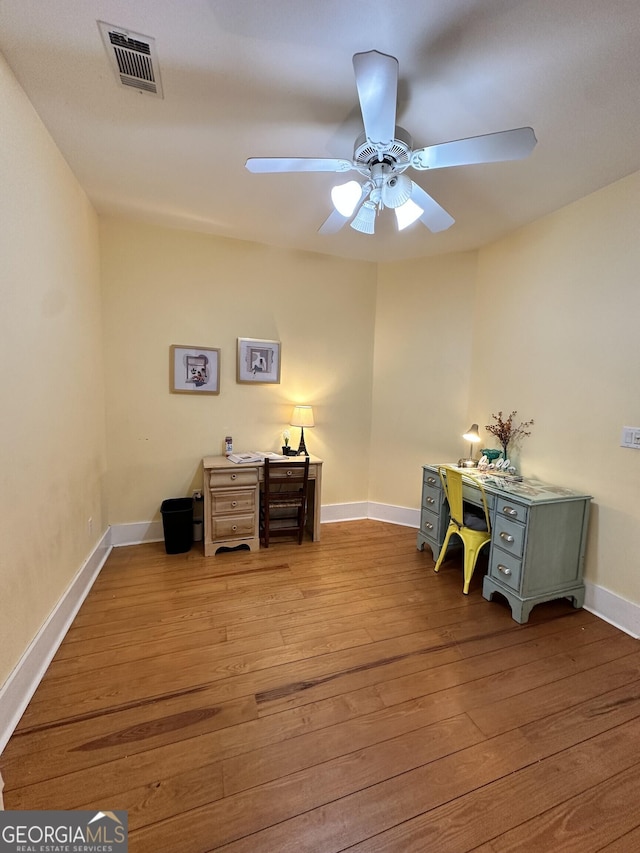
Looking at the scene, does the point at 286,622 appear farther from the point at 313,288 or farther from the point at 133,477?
the point at 313,288

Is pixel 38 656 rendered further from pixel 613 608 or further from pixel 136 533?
pixel 613 608

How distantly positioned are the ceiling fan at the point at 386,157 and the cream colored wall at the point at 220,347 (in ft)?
4.50

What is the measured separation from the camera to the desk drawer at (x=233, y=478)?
2.81 meters

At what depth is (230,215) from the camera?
2.63m

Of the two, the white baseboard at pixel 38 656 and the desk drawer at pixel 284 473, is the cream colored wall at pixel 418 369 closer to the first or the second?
the desk drawer at pixel 284 473

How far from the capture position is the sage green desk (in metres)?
2.11

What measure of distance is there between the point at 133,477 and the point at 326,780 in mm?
2574

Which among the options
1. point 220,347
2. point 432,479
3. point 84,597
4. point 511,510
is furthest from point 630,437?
point 84,597

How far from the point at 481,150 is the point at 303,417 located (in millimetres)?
2279

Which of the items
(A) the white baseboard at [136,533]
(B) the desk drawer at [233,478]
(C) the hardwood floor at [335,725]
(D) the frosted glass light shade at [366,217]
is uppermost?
(D) the frosted glass light shade at [366,217]

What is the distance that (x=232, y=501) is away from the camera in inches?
114

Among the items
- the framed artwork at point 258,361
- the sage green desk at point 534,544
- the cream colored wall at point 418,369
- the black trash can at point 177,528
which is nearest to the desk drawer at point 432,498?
the sage green desk at point 534,544

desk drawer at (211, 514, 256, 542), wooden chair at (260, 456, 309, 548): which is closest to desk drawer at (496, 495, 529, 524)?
wooden chair at (260, 456, 309, 548)

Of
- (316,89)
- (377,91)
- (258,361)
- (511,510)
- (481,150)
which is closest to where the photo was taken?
(377,91)
